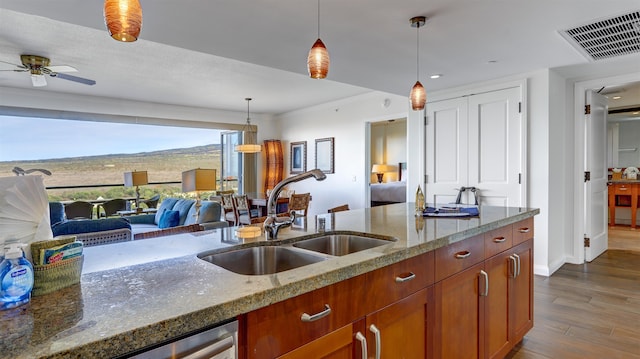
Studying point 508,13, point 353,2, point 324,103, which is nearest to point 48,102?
point 324,103

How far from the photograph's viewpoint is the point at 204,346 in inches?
30.6

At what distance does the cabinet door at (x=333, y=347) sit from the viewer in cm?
98

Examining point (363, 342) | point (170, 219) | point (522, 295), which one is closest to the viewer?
point (363, 342)

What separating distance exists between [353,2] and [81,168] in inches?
266

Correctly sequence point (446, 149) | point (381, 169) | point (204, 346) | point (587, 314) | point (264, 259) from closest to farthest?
point (204, 346), point (264, 259), point (587, 314), point (446, 149), point (381, 169)

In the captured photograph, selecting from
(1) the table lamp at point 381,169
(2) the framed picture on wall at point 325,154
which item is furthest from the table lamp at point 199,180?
(1) the table lamp at point 381,169

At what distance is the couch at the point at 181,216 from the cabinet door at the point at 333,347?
3.13 m

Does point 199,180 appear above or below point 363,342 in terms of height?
above

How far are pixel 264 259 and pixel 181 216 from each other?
3814 millimetres

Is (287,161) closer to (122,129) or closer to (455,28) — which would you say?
(122,129)

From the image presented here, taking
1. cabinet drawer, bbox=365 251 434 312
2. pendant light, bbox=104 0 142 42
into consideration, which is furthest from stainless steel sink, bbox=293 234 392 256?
pendant light, bbox=104 0 142 42

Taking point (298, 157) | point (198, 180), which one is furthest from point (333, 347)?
point (298, 157)

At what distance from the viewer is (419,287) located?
1.43 metres

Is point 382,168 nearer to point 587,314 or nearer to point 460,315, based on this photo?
point 587,314
